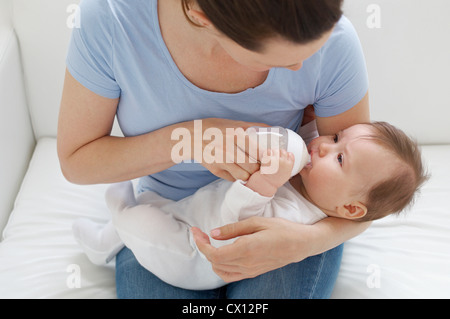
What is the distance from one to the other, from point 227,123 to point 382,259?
653mm

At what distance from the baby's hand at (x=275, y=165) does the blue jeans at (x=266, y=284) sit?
300 millimetres

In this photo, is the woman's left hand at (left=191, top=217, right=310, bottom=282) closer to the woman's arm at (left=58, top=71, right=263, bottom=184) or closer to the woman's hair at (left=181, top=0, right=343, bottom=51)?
the woman's arm at (left=58, top=71, right=263, bottom=184)

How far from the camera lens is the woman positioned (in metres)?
0.96

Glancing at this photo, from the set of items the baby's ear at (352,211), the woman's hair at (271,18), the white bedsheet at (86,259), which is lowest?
the white bedsheet at (86,259)

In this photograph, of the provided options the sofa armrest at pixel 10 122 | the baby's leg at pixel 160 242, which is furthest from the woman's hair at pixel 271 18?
the sofa armrest at pixel 10 122

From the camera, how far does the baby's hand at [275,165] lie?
0.97 m

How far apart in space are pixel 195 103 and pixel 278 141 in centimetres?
20

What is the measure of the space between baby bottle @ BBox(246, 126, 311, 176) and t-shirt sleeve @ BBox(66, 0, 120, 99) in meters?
0.33

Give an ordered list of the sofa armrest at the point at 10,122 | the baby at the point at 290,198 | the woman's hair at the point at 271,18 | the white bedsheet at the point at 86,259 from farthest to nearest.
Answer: the sofa armrest at the point at 10,122
the white bedsheet at the point at 86,259
the baby at the point at 290,198
the woman's hair at the point at 271,18

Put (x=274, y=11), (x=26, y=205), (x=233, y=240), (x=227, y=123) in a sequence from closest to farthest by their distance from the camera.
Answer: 1. (x=274, y=11)
2. (x=227, y=123)
3. (x=233, y=240)
4. (x=26, y=205)

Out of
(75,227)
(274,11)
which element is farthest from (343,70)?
(75,227)

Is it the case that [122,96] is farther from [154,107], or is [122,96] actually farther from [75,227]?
[75,227]

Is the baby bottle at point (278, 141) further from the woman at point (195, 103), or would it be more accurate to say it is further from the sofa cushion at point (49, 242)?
the sofa cushion at point (49, 242)
